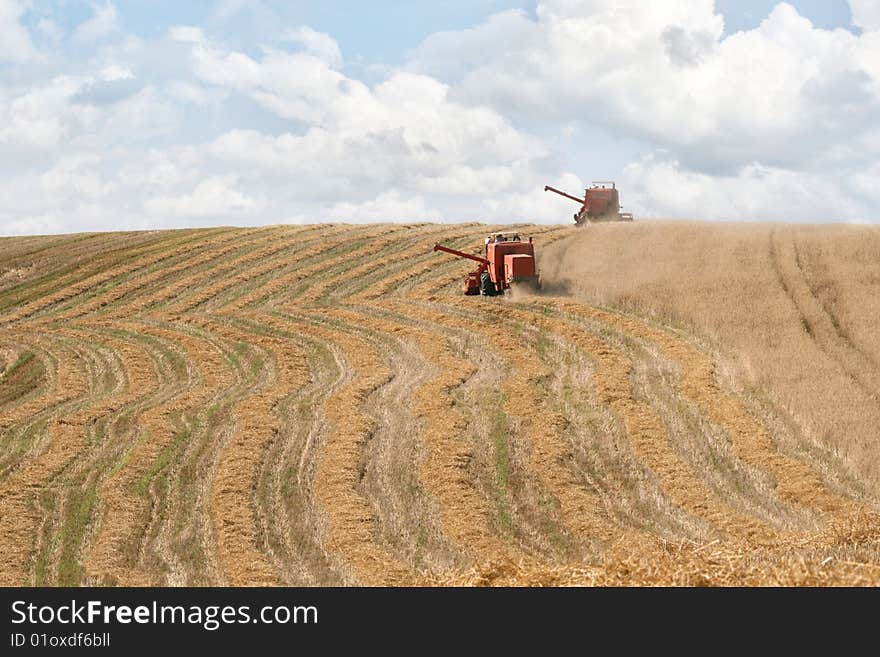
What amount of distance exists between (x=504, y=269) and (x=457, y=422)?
1444cm

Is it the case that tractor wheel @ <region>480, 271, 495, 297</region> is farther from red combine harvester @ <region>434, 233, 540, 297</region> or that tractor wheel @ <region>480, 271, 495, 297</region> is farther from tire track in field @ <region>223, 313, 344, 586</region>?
tire track in field @ <region>223, 313, 344, 586</region>

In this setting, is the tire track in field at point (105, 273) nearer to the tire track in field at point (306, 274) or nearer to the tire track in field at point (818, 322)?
the tire track in field at point (306, 274)

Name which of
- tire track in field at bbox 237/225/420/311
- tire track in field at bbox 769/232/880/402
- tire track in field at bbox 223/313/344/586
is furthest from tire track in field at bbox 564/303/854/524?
tire track in field at bbox 237/225/420/311

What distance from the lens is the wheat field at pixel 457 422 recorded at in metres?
17.1

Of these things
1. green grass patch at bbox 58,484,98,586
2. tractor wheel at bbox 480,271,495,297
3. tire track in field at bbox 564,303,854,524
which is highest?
tractor wheel at bbox 480,271,495,297

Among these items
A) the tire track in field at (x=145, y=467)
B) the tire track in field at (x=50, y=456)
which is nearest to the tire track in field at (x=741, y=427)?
the tire track in field at (x=145, y=467)

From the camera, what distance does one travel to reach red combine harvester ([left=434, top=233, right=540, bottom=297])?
3681 cm

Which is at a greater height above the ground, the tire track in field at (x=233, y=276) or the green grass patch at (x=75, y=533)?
the tire track in field at (x=233, y=276)

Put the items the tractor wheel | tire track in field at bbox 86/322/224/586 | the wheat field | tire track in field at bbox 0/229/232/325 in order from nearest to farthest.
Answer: the wheat field
tire track in field at bbox 86/322/224/586
the tractor wheel
tire track in field at bbox 0/229/232/325

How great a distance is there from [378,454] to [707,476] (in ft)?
23.0

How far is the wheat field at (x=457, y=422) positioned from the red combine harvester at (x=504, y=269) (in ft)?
3.20

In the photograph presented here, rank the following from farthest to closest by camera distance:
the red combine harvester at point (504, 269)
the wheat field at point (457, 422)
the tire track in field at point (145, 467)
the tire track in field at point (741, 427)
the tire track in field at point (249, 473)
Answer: the red combine harvester at point (504, 269)
the tire track in field at point (741, 427)
the tire track in field at point (145, 467)
the wheat field at point (457, 422)
the tire track in field at point (249, 473)

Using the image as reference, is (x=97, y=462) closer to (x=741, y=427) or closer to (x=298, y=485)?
(x=298, y=485)

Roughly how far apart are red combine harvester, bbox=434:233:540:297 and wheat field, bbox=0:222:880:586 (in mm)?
977
